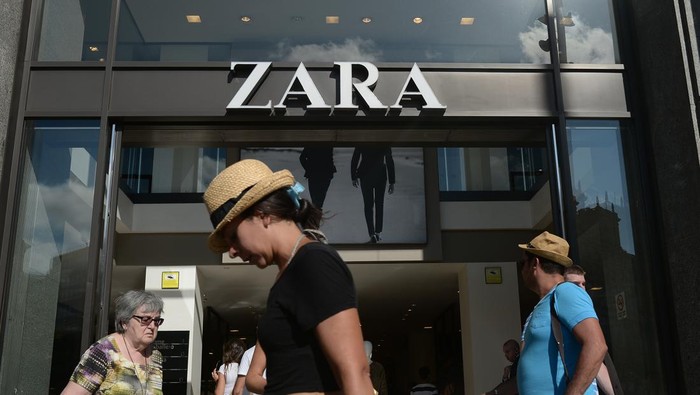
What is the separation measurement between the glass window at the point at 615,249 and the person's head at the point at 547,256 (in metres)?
1.99

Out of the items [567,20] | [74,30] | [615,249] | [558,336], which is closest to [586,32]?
[567,20]

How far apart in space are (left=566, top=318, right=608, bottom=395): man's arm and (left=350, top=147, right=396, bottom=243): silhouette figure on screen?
778 centimetres

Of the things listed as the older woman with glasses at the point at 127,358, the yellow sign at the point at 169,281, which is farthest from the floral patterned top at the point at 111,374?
the yellow sign at the point at 169,281

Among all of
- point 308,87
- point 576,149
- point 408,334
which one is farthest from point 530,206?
point 408,334

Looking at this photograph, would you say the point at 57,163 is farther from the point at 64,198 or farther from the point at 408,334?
the point at 408,334

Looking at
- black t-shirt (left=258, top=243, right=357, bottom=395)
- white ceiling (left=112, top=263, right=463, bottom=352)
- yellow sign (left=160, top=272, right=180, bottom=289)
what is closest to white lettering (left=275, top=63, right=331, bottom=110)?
black t-shirt (left=258, top=243, right=357, bottom=395)

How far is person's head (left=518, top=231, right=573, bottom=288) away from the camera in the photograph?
3348 mm

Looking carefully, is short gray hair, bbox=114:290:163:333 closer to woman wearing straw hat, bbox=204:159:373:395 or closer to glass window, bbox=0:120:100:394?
glass window, bbox=0:120:100:394

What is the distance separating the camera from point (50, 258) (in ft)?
17.6

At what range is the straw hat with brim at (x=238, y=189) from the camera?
1793mm

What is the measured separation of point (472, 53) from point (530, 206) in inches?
212

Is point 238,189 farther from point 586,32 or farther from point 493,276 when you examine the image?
point 493,276

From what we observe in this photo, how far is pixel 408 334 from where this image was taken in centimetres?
2169

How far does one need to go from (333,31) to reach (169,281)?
576cm
